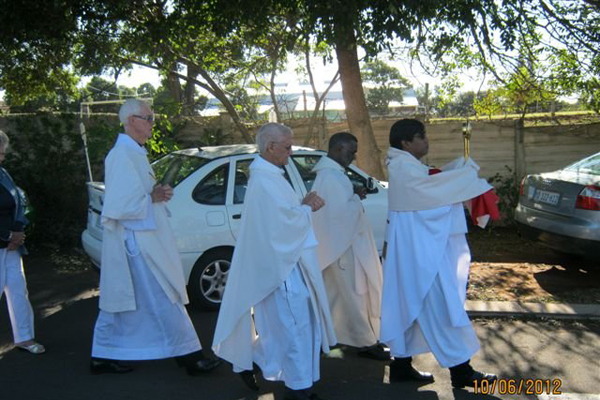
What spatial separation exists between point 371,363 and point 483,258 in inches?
180

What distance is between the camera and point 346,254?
5129 mm

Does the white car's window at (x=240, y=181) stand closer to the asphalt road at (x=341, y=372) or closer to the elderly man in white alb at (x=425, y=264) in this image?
the asphalt road at (x=341, y=372)

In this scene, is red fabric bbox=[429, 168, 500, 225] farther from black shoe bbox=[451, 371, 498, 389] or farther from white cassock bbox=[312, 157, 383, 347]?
black shoe bbox=[451, 371, 498, 389]

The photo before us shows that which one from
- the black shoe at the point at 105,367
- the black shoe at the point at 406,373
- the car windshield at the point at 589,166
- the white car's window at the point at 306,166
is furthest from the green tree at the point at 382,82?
the black shoe at the point at 105,367

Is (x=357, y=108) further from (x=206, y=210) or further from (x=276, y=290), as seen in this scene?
(x=276, y=290)

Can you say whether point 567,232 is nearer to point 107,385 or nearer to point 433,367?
point 433,367

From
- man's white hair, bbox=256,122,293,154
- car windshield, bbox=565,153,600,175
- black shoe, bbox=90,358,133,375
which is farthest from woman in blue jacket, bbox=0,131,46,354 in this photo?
car windshield, bbox=565,153,600,175

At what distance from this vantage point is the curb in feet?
19.9

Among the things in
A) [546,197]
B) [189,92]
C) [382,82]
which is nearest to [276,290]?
[546,197]

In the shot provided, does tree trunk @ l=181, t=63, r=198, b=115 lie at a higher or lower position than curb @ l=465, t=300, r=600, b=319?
higher

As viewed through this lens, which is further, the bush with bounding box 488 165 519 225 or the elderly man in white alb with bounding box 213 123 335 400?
the bush with bounding box 488 165 519 225

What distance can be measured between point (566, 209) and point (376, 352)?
11.2 ft

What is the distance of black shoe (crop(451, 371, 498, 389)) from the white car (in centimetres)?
217
